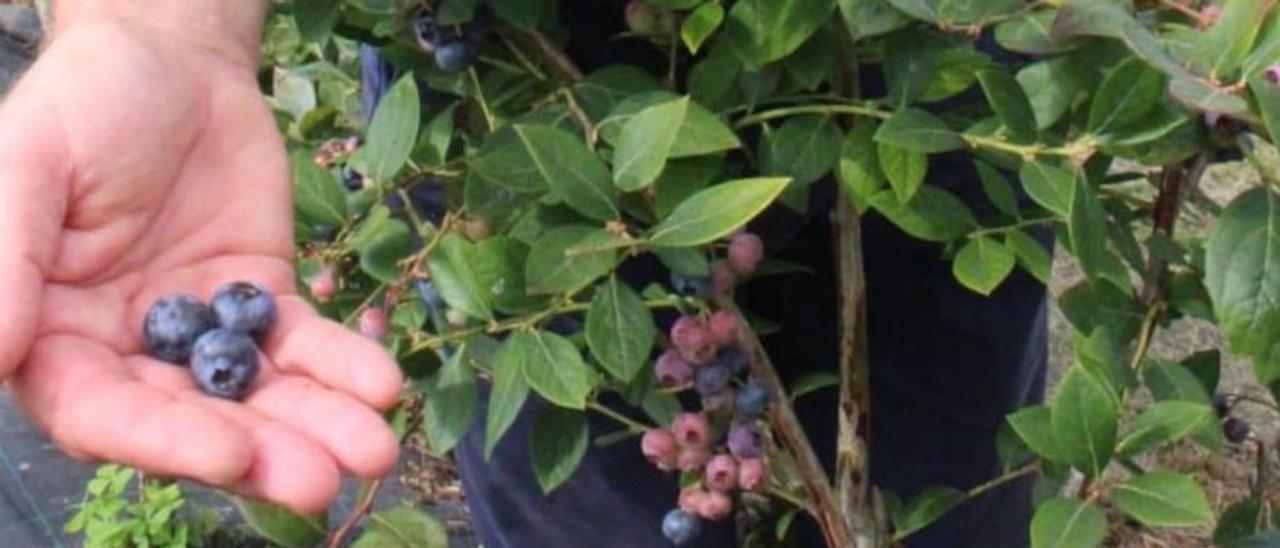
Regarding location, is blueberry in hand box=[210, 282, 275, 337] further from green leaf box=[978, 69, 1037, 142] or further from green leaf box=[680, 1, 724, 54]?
green leaf box=[978, 69, 1037, 142]

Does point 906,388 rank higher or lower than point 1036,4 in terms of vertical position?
lower

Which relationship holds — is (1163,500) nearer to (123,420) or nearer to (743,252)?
(743,252)

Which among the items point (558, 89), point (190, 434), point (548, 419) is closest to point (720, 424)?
point (548, 419)

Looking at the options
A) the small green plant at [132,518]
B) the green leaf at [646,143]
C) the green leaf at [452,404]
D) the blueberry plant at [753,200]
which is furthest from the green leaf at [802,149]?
the small green plant at [132,518]

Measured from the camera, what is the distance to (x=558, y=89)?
4.17ft

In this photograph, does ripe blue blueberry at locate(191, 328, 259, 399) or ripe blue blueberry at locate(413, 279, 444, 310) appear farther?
ripe blue blueberry at locate(413, 279, 444, 310)

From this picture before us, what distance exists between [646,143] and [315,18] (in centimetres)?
27

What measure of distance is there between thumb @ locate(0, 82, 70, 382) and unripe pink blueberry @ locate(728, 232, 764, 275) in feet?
1.21

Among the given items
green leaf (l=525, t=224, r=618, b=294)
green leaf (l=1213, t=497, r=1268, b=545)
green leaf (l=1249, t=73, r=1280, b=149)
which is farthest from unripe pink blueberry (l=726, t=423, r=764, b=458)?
green leaf (l=1249, t=73, r=1280, b=149)

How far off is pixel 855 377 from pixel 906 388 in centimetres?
21

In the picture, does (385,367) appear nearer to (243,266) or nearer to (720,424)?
(243,266)

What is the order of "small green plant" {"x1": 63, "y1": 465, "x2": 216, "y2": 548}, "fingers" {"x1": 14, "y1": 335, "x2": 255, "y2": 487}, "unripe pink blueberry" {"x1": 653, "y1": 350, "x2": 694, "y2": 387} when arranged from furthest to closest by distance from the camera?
"small green plant" {"x1": 63, "y1": 465, "x2": 216, "y2": 548}, "unripe pink blueberry" {"x1": 653, "y1": 350, "x2": 694, "y2": 387}, "fingers" {"x1": 14, "y1": 335, "x2": 255, "y2": 487}

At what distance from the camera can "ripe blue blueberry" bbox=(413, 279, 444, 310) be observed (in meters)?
1.25

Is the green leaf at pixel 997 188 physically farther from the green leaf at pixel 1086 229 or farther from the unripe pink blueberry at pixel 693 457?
the unripe pink blueberry at pixel 693 457
